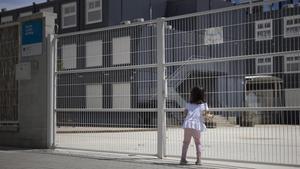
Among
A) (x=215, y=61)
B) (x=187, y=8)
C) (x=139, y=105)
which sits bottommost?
(x=139, y=105)

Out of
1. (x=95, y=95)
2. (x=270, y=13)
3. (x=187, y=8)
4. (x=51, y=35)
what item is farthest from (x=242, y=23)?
(x=187, y=8)

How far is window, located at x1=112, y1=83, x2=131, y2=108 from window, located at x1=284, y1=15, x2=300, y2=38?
13.1 feet

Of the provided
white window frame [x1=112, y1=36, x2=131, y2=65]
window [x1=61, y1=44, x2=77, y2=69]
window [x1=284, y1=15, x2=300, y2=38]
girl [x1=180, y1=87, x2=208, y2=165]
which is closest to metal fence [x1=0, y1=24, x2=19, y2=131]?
window [x1=61, y1=44, x2=77, y2=69]

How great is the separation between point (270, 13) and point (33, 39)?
277 inches

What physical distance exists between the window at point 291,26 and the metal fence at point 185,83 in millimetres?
18

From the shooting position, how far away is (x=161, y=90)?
10844mm

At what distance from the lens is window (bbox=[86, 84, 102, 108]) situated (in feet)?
40.1

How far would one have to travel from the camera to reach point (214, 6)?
4881 centimetres

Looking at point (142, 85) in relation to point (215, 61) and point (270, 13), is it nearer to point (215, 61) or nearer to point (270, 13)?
point (215, 61)

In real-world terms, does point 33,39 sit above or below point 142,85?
above

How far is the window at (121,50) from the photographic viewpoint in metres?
11.6

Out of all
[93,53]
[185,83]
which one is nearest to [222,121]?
[185,83]

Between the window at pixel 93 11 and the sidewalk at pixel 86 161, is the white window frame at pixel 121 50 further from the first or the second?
the window at pixel 93 11

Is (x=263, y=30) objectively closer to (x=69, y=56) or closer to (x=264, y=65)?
(x=264, y=65)
